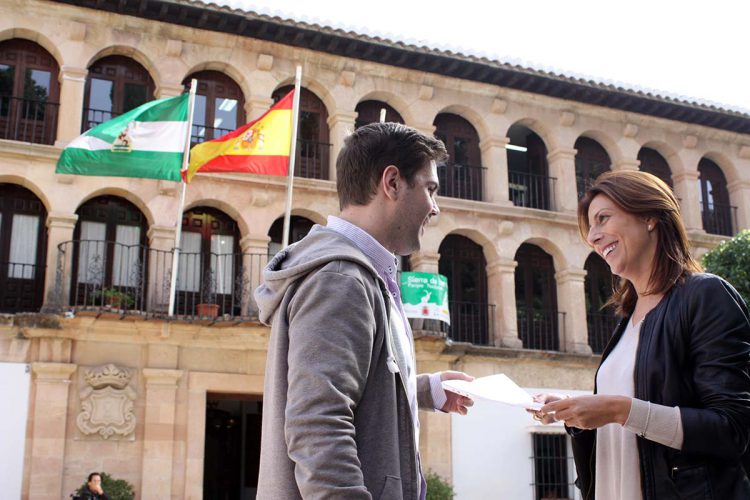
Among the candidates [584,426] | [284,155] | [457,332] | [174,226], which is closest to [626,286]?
[584,426]

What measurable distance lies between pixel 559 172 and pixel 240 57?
8.10 m

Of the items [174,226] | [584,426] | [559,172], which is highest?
[559,172]

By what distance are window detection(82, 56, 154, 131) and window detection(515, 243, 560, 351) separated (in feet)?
31.0

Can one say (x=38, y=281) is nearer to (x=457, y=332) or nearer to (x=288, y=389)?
(x=457, y=332)

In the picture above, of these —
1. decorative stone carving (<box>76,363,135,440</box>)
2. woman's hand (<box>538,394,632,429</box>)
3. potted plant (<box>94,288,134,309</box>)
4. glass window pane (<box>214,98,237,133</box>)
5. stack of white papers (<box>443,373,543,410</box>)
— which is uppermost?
glass window pane (<box>214,98,237,133</box>)

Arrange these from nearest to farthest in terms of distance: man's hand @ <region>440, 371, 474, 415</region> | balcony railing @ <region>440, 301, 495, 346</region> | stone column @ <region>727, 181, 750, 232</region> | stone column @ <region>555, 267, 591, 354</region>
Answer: man's hand @ <region>440, 371, 474, 415</region>, balcony railing @ <region>440, 301, 495, 346</region>, stone column @ <region>555, 267, 591, 354</region>, stone column @ <region>727, 181, 750, 232</region>

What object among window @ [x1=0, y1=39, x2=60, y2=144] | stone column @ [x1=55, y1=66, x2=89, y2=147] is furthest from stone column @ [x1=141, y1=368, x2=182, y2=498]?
window @ [x1=0, y1=39, x2=60, y2=144]

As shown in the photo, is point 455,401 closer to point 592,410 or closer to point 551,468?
point 592,410

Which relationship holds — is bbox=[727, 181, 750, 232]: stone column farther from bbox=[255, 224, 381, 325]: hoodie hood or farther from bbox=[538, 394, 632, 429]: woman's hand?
bbox=[255, 224, 381, 325]: hoodie hood

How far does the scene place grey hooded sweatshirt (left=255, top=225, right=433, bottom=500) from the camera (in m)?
2.76

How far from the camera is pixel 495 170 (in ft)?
Result: 72.5

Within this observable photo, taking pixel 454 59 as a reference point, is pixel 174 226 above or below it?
below

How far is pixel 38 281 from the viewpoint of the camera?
59.3 feet

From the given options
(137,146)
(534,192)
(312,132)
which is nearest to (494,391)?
(137,146)
